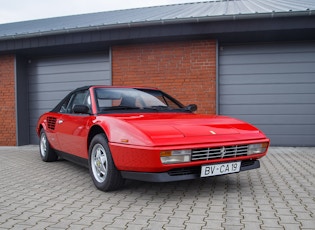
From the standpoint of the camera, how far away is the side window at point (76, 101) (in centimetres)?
445

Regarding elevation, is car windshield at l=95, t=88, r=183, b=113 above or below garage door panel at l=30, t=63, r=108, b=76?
below

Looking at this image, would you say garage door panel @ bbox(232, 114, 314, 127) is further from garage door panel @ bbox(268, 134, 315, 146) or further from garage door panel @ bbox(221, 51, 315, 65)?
garage door panel @ bbox(221, 51, 315, 65)

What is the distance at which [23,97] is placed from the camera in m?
8.99

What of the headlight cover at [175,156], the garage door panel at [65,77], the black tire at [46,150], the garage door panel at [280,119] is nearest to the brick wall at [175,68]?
the garage door panel at [65,77]

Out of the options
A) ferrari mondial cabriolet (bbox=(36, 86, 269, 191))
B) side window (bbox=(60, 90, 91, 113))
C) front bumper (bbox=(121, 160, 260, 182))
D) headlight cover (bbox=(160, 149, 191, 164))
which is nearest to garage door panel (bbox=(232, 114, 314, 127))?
ferrari mondial cabriolet (bbox=(36, 86, 269, 191))

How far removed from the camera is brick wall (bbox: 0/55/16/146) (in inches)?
346

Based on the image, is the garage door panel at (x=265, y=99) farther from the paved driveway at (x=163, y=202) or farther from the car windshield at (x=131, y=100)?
the car windshield at (x=131, y=100)

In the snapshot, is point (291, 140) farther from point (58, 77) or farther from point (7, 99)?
point (7, 99)

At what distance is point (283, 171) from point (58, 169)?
148 inches

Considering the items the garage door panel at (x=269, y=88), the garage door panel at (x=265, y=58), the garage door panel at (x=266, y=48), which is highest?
the garage door panel at (x=266, y=48)

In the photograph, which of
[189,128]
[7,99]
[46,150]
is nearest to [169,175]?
[189,128]

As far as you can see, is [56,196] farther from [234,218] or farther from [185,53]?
[185,53]

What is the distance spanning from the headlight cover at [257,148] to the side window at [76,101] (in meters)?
2.23

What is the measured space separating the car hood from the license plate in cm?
29
